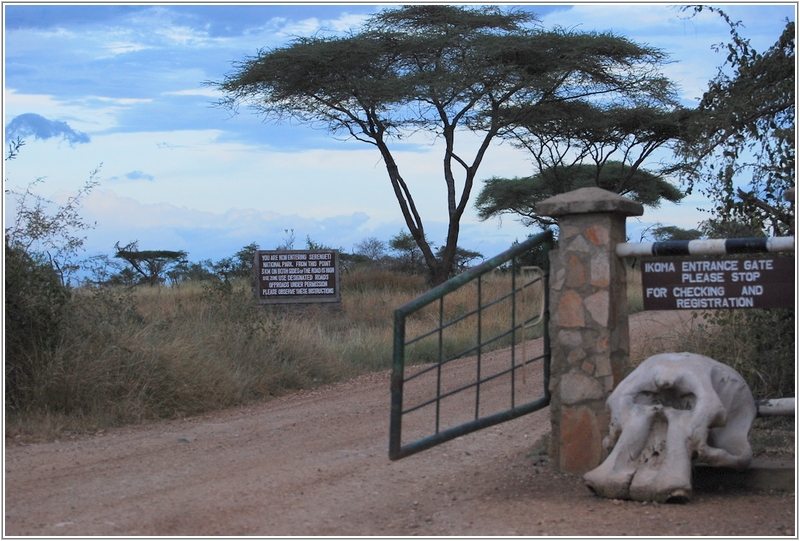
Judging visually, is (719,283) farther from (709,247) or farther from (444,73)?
(444,73)

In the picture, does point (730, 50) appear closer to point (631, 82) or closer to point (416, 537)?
point (416, 537)

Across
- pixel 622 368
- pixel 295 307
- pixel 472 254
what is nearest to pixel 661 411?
pixel 622 368

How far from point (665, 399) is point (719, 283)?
2.60 feet

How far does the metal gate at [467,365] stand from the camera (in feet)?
17.3

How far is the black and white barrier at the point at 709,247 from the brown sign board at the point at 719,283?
0.22 ft

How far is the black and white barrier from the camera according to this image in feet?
17.2

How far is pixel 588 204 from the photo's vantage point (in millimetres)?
5559

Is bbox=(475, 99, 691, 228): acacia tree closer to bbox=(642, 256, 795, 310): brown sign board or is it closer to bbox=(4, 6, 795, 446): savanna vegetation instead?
bbox=(4, 6, 795, 446): savanna vegetation

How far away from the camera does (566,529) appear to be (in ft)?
15.0

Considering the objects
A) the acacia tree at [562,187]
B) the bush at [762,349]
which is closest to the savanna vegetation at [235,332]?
the bush at [762,349]

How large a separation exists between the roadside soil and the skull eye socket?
0.52 meters

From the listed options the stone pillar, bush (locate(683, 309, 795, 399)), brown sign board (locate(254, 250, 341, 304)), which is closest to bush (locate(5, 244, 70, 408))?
the stone pillar

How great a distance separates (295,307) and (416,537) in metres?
12.0

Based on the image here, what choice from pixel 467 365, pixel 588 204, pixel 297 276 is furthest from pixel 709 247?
pixel 297 276
